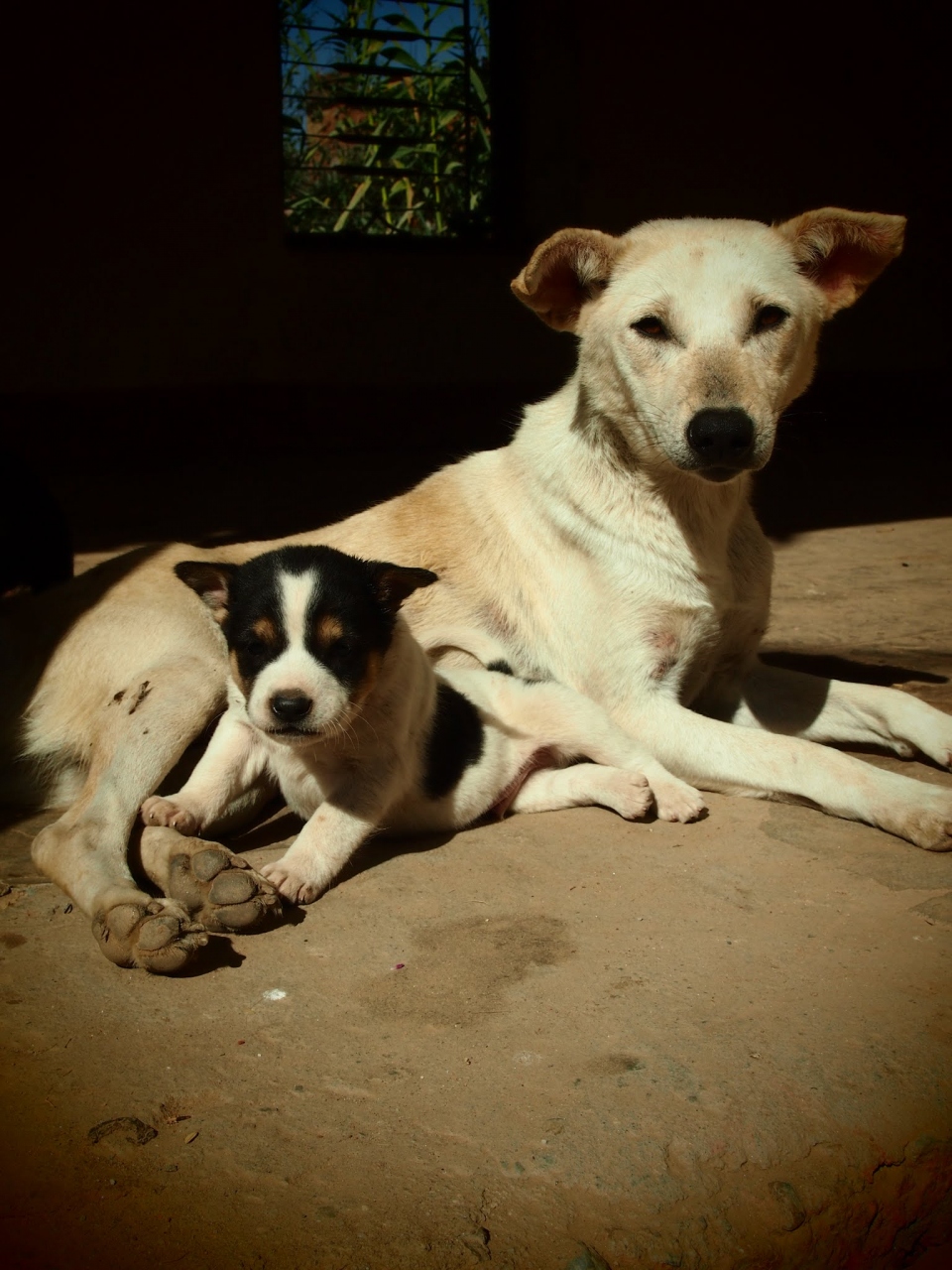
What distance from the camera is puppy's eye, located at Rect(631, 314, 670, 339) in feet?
10.5

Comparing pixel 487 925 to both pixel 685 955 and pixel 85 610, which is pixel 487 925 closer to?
pixel 685 955

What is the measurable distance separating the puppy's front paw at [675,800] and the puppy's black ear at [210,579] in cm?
124

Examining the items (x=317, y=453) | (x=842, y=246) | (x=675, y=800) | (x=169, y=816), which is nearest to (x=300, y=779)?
(x=169, y=816)

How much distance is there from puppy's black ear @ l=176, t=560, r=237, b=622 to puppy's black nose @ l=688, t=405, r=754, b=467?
1207mm

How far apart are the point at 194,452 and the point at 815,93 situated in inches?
240

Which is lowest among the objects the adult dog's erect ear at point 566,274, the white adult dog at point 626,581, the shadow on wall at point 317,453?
the shadow on wall at point 317,453

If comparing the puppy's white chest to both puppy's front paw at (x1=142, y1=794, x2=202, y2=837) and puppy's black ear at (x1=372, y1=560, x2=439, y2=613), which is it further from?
puppy's black ear at (x1=372, y1=560, x2=439, y2=613)

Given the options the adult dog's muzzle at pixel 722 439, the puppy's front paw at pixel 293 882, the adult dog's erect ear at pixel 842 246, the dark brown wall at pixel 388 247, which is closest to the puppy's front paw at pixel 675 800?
the adult dog's muzzle at pixel 722 439

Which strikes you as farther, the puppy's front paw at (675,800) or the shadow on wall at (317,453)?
the shadow on wall at (317,453)

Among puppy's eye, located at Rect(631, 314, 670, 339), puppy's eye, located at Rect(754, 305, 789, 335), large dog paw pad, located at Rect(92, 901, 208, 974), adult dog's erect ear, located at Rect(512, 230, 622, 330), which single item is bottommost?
large dog paw pad, located at Rect(92, 901, 208, 974)

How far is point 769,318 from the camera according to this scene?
319cm

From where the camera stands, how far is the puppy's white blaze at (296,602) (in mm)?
2730

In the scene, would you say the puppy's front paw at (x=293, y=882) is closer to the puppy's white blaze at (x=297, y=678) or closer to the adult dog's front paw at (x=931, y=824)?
the puppy's white blaze at (x=297, y=678)

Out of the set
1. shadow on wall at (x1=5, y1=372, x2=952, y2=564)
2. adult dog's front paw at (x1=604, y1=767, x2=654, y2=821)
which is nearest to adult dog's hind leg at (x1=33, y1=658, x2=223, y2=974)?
adult dog's front paw at (x1=604, y1=767, x2=654, y2=821)
